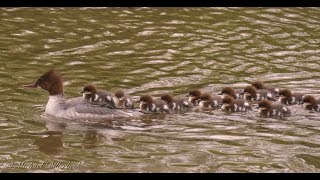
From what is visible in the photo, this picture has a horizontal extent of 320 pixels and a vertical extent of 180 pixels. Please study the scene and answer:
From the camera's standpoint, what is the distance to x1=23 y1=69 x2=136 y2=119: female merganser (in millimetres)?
9602

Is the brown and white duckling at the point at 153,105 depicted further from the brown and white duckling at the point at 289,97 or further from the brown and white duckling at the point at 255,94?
the brown and white duckling at the point at 289,97

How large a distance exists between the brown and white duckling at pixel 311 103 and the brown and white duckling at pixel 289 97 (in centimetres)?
17

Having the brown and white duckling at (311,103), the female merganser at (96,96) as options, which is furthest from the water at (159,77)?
the female merganser at (96,96)

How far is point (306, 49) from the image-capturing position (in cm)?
1247

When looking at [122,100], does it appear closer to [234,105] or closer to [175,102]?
[175,102]

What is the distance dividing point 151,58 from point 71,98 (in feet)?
6.58

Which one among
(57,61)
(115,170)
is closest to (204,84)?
(57,61)

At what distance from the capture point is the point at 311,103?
9.79m

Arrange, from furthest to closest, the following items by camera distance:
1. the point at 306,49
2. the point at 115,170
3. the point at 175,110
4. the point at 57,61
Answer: the point at 306,49 < the point at 57,61 < the point at 175,110 < the point at 115,170

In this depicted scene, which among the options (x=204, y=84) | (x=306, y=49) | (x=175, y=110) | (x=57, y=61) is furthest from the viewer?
(x=306, y=49)

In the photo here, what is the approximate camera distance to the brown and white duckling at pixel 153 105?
9766 millimetres

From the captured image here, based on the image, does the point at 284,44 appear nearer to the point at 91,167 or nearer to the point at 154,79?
the point at 154,79

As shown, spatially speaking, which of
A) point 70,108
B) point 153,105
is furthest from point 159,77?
point 70,108

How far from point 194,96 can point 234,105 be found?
55 cm
